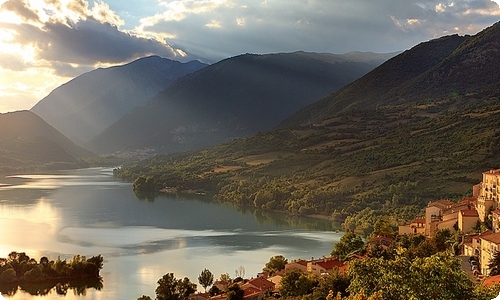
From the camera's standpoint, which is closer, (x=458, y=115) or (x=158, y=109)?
(x=458, y=115)

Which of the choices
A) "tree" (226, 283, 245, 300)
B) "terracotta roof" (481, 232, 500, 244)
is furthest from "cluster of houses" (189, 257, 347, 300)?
"terracotta roof" (481, 232, 500, 244)

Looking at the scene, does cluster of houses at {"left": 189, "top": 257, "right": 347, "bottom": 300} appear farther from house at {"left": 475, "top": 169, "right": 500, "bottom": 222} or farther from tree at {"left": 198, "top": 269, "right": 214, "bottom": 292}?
house at {"left": 475, "top": 169, "right": 500, "bottom": 222}

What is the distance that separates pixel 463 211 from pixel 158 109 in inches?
6624

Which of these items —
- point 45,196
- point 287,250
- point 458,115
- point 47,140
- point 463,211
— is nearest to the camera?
point 463,211

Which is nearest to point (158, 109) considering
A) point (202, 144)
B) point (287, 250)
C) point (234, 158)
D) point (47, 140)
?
point (202, 144)

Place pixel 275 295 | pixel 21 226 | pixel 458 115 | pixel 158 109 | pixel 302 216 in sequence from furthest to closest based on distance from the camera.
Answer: pixel 158 109, pixel 458 115, pixel 302 216, pixel 21 226, pixel 275 295

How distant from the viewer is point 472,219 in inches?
947

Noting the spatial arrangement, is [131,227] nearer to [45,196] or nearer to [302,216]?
[302,216]

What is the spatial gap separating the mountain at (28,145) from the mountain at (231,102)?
29.2m

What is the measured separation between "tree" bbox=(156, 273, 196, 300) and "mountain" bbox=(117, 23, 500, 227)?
19.2 m

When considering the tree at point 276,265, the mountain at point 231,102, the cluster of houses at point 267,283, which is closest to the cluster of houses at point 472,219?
the cluster of houses at point 267,283

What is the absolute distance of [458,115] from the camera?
211ft

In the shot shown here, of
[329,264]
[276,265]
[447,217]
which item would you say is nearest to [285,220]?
[447,217]

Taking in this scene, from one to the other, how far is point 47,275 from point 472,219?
1731 centimetres
